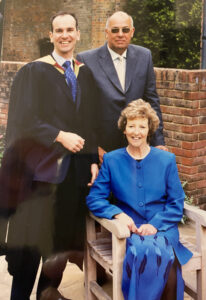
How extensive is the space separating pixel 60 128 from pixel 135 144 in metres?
0.49

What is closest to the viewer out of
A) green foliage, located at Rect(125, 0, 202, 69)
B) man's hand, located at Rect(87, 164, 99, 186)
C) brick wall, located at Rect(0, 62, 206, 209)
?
man's hand, located at Rect(87, 164, 99, 186)

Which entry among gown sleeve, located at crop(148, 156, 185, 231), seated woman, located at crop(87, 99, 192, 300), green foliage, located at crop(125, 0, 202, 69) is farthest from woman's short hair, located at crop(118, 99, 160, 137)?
green foliage, located at crop(125, 0, 202, 69)

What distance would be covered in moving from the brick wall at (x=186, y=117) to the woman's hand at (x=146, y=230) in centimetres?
212

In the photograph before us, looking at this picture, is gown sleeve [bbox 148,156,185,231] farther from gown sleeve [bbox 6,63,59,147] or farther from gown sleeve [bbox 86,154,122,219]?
gown sleeve [bbox 6,63,59,147]

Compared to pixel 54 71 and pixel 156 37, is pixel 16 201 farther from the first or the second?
pixel 156 37

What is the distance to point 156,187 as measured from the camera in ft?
Answer: 10.0

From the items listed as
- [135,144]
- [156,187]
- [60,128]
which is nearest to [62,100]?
[60,128]

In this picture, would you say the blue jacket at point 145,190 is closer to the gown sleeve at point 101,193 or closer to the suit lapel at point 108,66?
the gown sleeve at point 101,193

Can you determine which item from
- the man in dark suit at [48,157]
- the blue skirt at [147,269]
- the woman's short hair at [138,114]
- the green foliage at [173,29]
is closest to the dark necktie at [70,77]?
the man in dark suit at [48,157]

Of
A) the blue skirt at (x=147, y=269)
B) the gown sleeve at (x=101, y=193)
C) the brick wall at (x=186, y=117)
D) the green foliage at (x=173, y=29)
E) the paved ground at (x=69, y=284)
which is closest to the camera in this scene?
the blue skirt at (x=147, y=269)

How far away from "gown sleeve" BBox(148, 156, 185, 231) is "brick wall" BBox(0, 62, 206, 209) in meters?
1.95

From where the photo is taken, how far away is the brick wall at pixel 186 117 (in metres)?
4.93

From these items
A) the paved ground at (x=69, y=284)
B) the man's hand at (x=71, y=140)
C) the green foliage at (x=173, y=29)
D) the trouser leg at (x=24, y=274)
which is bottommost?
the paved ground at (x=69, y=284)

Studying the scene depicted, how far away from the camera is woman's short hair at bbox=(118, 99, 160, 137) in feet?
9.90
